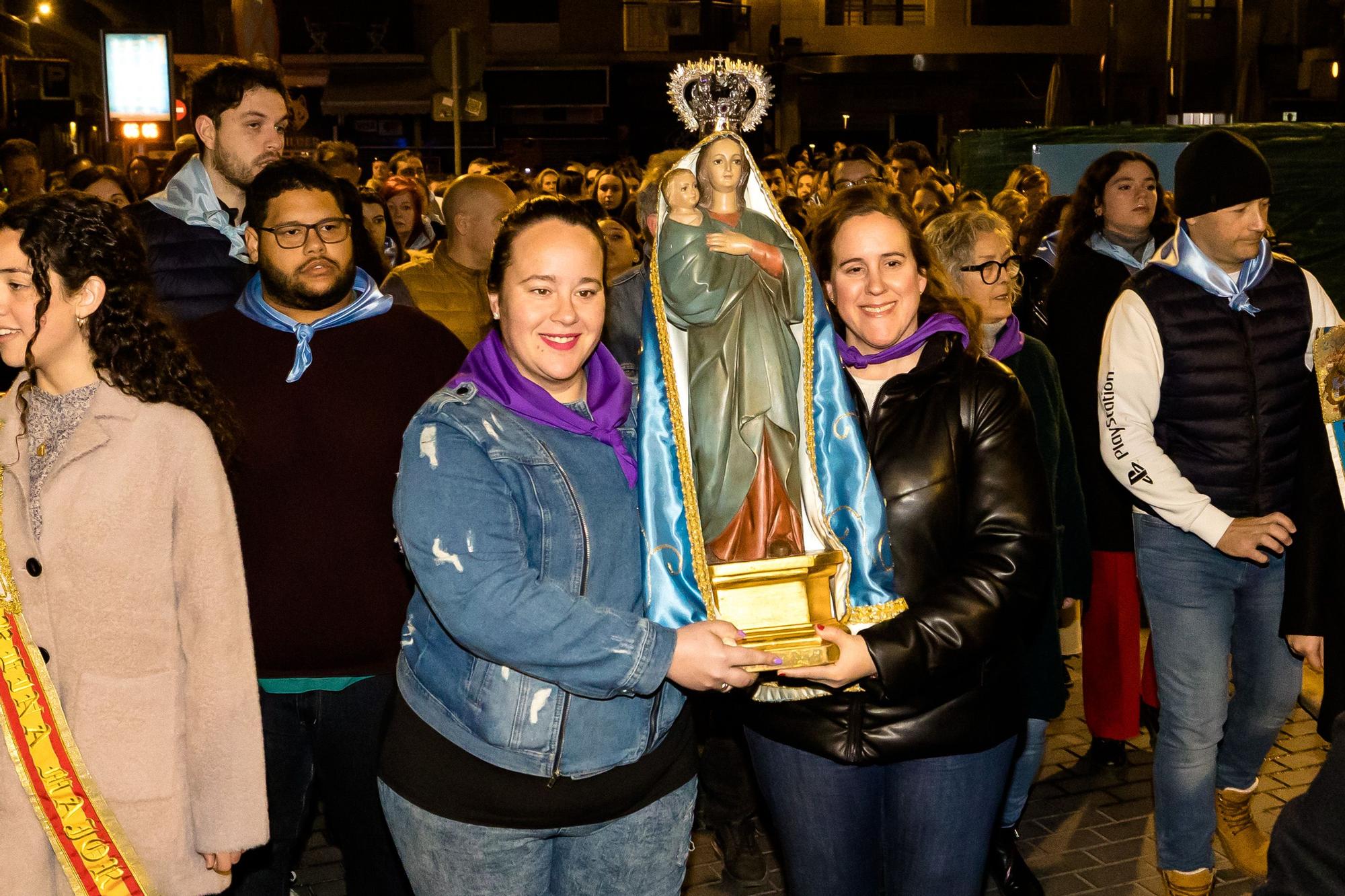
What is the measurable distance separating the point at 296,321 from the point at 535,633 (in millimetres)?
1428

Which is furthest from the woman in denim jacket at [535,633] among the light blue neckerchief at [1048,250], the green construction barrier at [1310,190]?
the green construction barrier at [1310,190]

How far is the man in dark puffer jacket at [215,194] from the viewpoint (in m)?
4.06

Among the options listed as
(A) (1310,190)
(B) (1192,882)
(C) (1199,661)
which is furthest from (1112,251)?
(A) (1310,190)

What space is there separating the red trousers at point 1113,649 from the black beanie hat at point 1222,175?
5.90 ft

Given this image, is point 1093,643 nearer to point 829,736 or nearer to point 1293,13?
point 829,736

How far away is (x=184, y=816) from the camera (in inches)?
111

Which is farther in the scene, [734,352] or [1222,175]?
[1222,175]

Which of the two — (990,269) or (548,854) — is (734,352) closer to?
(548,854)

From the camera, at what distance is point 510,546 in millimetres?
2543

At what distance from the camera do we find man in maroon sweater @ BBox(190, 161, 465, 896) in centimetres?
341

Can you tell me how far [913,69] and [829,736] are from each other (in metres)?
33.5

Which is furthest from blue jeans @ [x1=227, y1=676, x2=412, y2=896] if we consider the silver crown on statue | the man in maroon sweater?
the silver crown on statue

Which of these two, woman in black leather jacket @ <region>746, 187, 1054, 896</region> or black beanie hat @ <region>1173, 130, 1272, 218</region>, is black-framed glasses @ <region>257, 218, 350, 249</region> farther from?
black beanie hat @ <region>1173, 130, 1272, 218</region>

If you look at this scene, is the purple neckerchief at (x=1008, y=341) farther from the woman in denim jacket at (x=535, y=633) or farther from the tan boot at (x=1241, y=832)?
the woman in denim jacket at (x=535, y=633)
